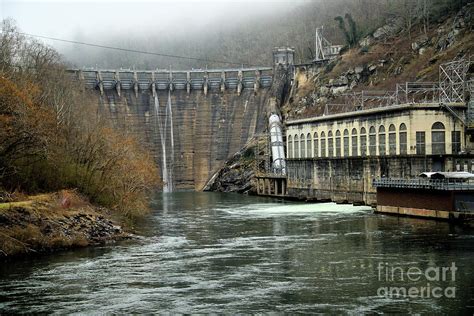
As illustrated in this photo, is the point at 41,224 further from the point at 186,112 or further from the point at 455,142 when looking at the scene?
the point at 186,112

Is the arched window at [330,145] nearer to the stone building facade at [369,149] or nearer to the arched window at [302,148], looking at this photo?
the stone building facade at [369,149]

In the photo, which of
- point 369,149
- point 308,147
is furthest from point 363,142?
point 308,147

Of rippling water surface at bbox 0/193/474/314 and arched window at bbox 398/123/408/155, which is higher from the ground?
arched window at bbox 398/123/408/155

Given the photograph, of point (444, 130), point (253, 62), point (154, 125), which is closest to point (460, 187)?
point (444, 130)

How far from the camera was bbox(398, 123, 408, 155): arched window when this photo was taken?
64.5 meters

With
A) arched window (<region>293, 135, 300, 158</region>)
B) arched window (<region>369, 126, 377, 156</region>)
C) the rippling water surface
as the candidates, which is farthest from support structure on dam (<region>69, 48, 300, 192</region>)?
the rippling water surface

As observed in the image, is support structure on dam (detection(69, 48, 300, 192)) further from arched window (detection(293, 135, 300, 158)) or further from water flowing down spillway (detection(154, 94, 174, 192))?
arched window (detection(293, 135, 300, 158))

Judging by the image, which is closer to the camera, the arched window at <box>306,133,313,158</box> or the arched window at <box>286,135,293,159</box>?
the arched window at <box>306,133,313,158</box>

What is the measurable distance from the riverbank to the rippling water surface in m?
1.30

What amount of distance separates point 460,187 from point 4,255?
105 feet

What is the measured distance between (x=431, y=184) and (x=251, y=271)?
2533cm

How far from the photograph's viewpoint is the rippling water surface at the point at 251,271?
2509 cm

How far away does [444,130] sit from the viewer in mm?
63344

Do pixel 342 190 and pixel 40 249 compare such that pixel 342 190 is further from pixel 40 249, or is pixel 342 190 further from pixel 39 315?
pixel 39 315
